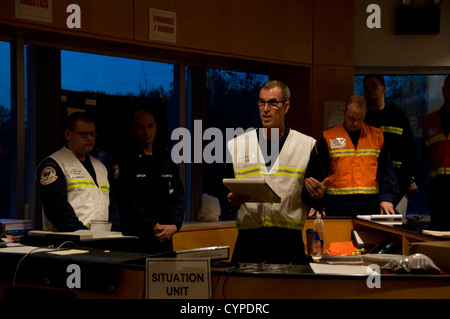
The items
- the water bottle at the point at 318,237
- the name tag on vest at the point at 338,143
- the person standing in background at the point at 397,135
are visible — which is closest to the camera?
the water bottle at the point at 318,237

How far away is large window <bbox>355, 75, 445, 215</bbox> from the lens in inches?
232

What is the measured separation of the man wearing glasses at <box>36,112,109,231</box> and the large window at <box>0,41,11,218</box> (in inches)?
32.9

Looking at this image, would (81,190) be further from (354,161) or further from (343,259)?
(354,161)

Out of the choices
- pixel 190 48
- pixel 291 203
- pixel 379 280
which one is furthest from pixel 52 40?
pixel 379 280

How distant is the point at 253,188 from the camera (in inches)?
96.6

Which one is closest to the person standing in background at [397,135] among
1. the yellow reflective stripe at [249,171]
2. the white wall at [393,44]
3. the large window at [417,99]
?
the white wall at [393,44]

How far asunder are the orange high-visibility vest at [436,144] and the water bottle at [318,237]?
1432mm

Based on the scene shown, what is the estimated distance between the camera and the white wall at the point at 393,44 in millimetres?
5715

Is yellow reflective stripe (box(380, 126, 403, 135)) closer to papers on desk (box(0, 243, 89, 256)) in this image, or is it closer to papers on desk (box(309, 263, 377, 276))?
papers on desk (box(309, 263, 377, 276))

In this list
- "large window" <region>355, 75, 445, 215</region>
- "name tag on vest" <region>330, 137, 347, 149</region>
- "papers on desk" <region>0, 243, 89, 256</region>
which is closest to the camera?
"papers on desk" <region>0, 243, 89, 256</region>

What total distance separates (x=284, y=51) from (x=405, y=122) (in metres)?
1.29

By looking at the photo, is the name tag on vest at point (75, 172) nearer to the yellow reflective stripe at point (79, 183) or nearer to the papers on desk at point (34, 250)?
the yellow reflective stripe at point (79, 183)

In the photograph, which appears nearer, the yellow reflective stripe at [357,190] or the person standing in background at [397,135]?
the yellow reflective stripe at [357,190]

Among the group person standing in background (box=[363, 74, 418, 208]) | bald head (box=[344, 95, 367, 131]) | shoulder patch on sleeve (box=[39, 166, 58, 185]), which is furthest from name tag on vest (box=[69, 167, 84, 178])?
person standing in background (box=[363, 74, 418, 208])
